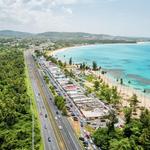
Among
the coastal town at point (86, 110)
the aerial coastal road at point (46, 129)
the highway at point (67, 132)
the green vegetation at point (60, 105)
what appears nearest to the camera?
the aerial coastal road at point (46, 129)

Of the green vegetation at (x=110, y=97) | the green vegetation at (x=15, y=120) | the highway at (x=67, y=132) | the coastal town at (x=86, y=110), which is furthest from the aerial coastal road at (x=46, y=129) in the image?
the green vegetation at (x=110, y=97)

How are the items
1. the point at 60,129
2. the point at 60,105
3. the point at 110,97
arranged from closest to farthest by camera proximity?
the point at 60,129, the point at 60,105, the point at 110,97

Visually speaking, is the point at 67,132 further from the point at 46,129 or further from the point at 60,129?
the point at 46,129

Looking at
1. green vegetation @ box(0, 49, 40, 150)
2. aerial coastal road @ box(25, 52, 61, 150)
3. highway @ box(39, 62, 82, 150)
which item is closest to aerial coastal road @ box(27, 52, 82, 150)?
highway @ box(39, 62, 82, 150)

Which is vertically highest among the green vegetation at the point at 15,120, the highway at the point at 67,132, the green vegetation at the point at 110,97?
the green vegetation at the point at 15,120

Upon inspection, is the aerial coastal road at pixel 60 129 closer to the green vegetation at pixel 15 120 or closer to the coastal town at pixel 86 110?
the coastal town at pixel 86 110

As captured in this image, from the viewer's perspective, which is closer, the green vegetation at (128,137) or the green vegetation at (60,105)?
the green vegetation at (128,137)

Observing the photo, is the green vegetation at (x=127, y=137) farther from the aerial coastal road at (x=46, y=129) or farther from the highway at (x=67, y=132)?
the aerial coastal road at (x=46, y=129)

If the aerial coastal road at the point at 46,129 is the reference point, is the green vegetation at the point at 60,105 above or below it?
above

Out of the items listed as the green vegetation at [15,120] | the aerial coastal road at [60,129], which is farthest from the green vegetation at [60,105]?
the green vegetation at [15,120]

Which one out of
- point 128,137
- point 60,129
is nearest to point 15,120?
point 60,129

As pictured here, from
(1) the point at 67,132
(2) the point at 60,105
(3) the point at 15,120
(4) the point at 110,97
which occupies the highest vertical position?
(3) the point at 15,120

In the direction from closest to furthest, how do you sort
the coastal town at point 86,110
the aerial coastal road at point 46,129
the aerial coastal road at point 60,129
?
the aerial coastal road at point 46,129 < the aerial coastal road at point 60,129 < the coastal town at point 86,110
